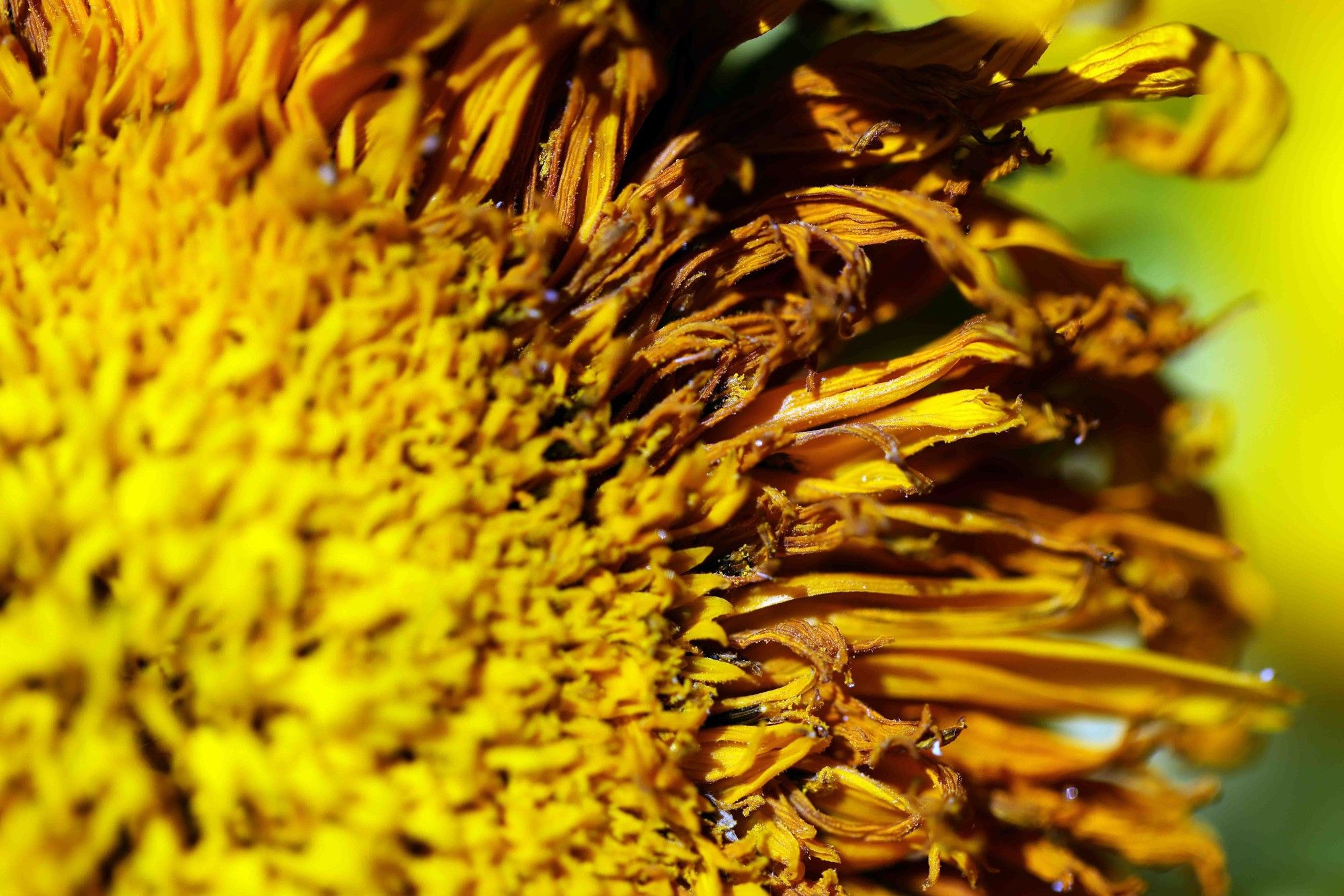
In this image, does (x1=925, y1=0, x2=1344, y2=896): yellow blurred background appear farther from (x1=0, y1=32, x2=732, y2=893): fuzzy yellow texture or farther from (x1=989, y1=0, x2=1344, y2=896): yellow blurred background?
(x1=0, y1=32, x2=732, y2=893): fuzzy yellow texture

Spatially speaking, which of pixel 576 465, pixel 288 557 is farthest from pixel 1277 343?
pixel 288 557

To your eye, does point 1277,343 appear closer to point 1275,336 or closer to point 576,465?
point 1275,336

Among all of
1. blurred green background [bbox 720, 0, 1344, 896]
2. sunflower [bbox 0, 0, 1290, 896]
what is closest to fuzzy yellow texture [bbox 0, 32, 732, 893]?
sunflower [bbox 0, 0, 1290, 896]

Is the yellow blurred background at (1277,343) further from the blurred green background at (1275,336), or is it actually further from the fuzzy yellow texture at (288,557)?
the fuzzy yellow texture at (288,557)

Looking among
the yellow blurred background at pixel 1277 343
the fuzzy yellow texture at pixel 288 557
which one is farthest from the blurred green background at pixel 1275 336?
the fuzzy yellow texture at pixel 288 557

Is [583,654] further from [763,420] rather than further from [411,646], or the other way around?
[763,420]
